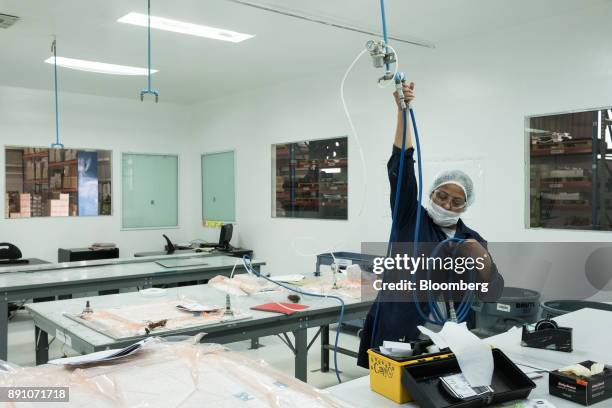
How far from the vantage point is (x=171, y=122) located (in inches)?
328

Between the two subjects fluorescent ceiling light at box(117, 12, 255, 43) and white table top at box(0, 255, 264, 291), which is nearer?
white table top at box(0, 255, 264, 291)

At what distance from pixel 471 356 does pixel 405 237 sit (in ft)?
2.80

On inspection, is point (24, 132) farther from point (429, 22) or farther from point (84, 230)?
point (429, 22)

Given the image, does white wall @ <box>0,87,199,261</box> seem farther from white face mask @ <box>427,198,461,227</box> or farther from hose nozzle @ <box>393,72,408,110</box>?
hose nozzle @ <box>393,72,408,110</box>

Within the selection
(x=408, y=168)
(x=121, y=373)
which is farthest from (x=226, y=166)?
(x=121, y=373)

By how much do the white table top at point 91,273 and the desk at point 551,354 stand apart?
279 cm

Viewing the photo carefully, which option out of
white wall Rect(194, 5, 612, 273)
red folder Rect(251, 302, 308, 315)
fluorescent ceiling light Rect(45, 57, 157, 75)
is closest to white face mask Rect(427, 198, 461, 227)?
red folder Rect(251, 302, 308, 315)

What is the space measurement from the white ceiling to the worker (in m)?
2.22

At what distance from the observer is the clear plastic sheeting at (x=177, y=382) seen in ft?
3.96

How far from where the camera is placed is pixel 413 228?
84.1 inches

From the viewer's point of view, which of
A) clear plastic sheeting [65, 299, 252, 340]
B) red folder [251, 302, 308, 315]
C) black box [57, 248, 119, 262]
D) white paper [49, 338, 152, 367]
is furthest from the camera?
black box [57, 248, 119, 262]

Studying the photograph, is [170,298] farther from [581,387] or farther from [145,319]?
[581,387]

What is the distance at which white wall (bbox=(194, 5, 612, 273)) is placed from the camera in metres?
4.06

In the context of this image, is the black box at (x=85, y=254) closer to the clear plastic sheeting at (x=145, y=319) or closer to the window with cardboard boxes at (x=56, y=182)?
the window with cardboard boxes at (x=56, y=182)
